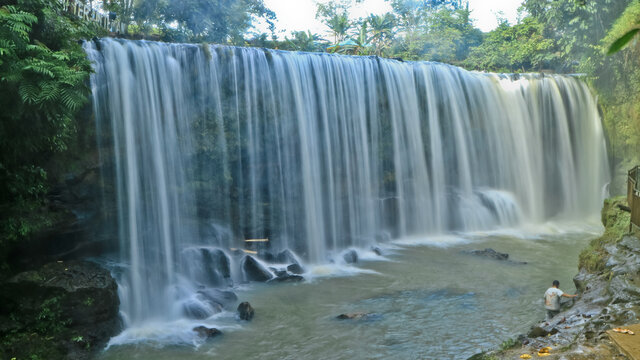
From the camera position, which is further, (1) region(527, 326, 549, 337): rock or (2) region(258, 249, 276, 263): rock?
(2) region(258, 249, 276, 263): rock

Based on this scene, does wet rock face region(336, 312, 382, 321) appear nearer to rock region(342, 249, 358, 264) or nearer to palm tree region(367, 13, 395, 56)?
rock region(342, 249, 358, 264)

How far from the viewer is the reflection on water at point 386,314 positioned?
8914 mm

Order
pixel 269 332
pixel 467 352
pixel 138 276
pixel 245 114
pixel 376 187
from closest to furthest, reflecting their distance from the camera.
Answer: pixel 467 352, pixel 269 332, pixel 138 276, pixel 245 114, pixel 376 187

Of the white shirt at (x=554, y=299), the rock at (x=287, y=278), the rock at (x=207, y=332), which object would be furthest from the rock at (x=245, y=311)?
the white shirt at (x=554, y=299)

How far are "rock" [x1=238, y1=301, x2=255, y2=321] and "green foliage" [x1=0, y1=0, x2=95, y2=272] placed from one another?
165 inches

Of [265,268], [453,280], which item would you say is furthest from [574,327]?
[265,268]

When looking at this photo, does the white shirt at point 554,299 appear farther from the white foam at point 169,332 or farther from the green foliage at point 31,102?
the green foliage at point 31,102

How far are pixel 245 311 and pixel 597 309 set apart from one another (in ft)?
21.3

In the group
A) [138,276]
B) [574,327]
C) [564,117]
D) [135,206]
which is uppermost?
[564,117]

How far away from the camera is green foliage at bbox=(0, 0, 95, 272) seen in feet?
27.3

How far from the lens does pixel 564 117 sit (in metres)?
22.0

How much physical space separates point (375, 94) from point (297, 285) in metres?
7.97

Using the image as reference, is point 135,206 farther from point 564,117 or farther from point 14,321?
point 564,117

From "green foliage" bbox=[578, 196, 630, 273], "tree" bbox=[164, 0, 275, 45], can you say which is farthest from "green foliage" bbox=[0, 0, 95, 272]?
"tree" bbox=[164, 0, 275, 45]
